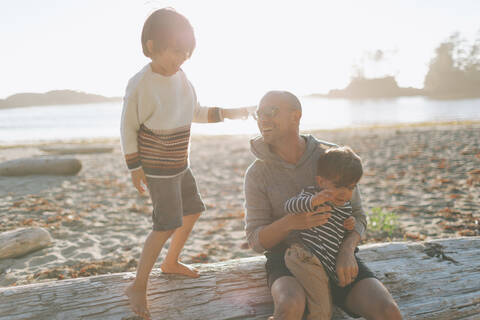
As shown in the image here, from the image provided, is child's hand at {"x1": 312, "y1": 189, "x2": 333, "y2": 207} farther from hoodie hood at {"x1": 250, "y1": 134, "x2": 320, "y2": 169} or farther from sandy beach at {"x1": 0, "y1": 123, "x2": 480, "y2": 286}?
sandy beach at {"x1": 0, "y1": 123, "x2": 480, "y2": 286}

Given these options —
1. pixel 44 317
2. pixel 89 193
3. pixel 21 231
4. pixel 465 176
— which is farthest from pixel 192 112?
pixel 465 176

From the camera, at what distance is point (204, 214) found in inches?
251

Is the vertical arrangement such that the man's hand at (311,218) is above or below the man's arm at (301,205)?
below

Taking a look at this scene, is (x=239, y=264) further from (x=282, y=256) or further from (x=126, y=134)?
(x=126, y=134)

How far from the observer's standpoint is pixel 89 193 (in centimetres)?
757

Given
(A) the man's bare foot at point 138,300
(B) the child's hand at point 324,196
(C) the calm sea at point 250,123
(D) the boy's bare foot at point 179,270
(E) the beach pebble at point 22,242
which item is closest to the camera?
(B) the child's hand at point 324,196

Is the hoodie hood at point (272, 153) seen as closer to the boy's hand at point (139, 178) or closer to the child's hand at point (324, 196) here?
the child's hand at point (324, 196)

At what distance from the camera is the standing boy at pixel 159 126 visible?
2127 mm

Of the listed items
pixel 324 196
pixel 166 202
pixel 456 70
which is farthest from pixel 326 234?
pixel 456 70

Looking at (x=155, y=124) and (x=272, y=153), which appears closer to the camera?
(x=155, y=124)

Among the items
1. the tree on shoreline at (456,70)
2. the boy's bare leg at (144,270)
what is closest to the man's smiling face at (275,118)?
the boy's bare leg at (144,270)

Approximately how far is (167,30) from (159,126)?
2.08 feet

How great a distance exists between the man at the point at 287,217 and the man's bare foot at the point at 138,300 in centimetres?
84

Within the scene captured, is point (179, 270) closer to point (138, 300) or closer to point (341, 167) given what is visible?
point (138, 300)
